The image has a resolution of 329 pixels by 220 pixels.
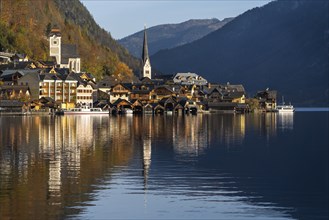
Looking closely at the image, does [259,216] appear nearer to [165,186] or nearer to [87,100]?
[165,186]

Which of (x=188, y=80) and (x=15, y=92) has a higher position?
(x=188, y=80)

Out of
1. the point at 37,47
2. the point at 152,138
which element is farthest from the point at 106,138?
the point at 37,47

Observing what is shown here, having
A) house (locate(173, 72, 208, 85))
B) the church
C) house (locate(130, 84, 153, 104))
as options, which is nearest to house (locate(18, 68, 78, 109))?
house (locate(130, 84, 153, 104))

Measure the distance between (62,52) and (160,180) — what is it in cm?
12240

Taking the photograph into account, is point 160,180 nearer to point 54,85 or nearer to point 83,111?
point 83,111

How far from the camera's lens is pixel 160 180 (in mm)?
29391

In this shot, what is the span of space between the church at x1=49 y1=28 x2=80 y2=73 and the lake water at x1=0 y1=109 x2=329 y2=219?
331ft

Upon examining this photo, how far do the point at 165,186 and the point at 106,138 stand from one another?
24857 millimetres

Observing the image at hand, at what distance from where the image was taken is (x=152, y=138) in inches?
2092

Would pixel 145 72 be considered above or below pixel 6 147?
above

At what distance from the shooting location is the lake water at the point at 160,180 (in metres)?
23.1

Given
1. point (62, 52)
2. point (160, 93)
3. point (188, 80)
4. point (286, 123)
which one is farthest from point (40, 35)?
point (286, 123)

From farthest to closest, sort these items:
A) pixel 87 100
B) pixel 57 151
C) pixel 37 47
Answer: pixel 37 47, pixel 87 100, pixel 57 151

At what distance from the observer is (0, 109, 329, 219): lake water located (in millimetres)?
23125
